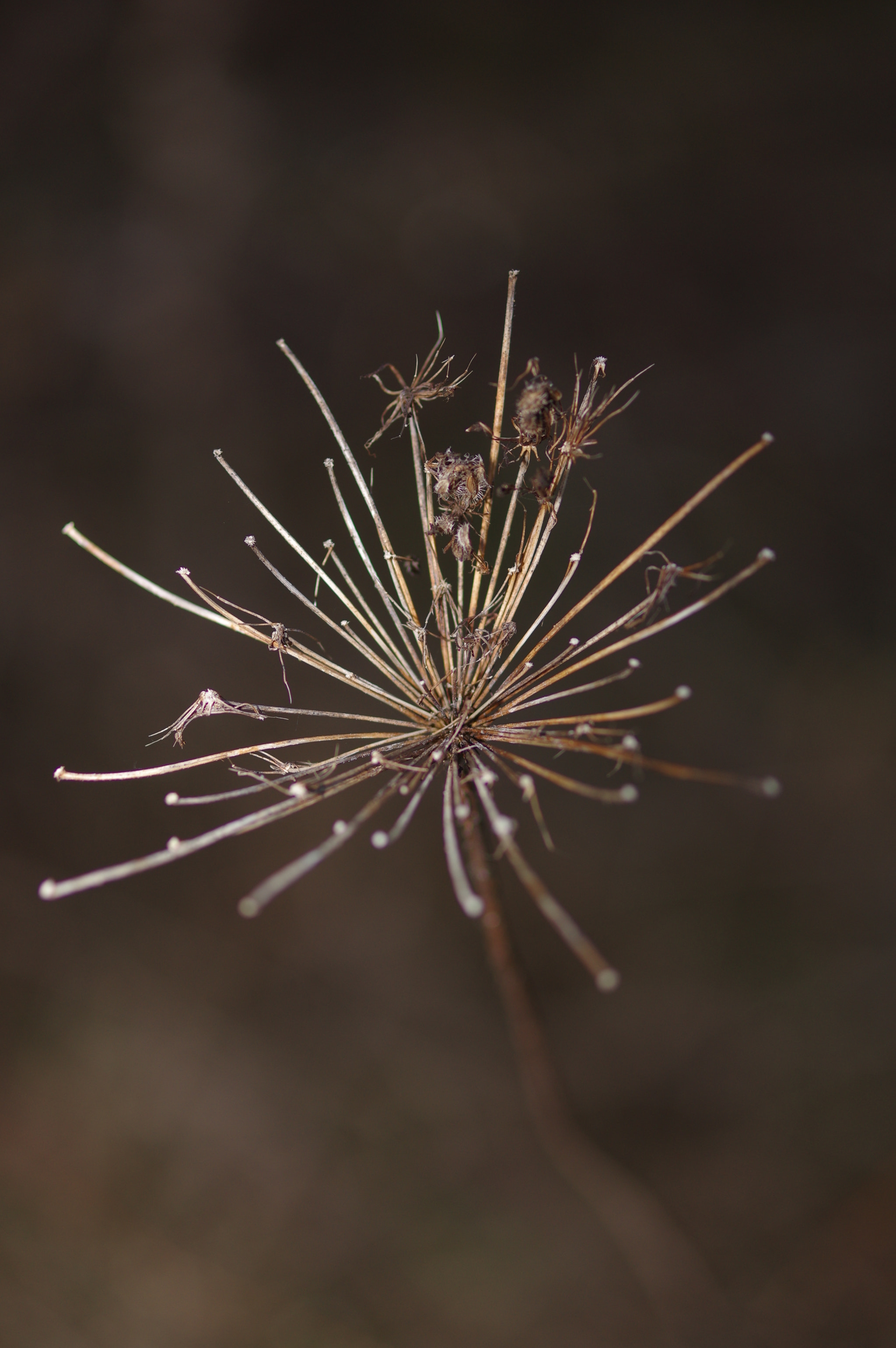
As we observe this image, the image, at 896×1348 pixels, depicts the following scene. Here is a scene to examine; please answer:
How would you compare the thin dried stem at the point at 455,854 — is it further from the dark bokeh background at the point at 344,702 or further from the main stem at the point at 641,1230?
the dark bokeh background at the point at 344,702

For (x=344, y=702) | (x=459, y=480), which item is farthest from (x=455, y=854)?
(x=344, y=702)

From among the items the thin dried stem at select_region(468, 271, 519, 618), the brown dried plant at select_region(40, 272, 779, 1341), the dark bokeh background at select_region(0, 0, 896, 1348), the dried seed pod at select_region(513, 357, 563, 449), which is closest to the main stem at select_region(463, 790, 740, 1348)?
the dark bokeh background at select_region(0, 0, 896, 1348)

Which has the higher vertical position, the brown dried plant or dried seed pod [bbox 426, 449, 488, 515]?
dried seed pod [bbox 426, 449, 488, 515]

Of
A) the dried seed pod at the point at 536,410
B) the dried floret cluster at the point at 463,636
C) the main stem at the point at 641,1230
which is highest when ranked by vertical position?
the dried seed pod at the point at 536,410

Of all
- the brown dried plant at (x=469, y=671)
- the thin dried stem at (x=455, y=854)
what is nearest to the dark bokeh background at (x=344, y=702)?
the brown dried plant at (x=469, y=671)

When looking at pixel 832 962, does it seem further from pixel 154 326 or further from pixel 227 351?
pixel 154 326

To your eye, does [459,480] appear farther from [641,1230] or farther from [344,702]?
[641,1230]

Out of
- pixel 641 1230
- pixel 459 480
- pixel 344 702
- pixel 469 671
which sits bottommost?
pixel 641 1230

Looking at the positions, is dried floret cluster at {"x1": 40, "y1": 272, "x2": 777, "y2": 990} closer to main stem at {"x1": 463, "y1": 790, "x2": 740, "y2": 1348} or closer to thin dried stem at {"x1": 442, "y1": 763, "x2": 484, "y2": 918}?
thin dried stem at {"x1": 442, "y1": 763, "x2": 484, "y2": 918}

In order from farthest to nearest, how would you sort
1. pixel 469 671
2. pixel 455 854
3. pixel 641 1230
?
1. pixel 641 1230
2. pixel 469 671
3. pixel 455 854
